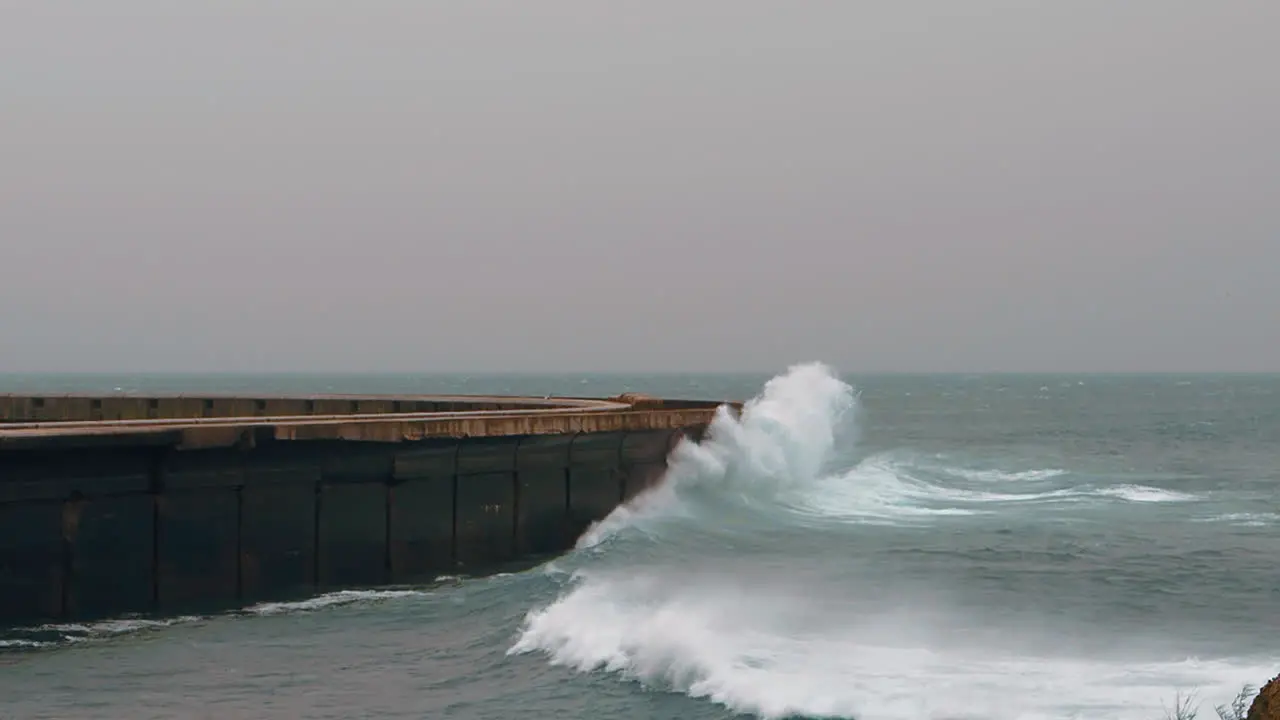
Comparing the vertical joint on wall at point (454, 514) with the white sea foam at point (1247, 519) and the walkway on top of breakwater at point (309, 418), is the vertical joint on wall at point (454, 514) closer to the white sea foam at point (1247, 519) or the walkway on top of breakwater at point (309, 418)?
the walkway on top of breakwater at point (309, 418)

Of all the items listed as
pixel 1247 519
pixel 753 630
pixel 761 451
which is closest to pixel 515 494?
pixel 753 630

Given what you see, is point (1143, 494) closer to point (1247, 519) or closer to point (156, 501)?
point (1247, 519)

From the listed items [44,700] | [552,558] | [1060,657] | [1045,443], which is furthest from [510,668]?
[1045,443]

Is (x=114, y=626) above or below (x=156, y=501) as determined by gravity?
below

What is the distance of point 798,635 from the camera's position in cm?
1541

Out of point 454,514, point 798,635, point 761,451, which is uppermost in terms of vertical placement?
point 761,451

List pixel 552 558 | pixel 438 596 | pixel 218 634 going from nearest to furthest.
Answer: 1. pixel 218 634
2. pixel 438 596
3. pixel 552 558

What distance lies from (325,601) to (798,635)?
22.0ft

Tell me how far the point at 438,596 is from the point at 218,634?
3.53 m

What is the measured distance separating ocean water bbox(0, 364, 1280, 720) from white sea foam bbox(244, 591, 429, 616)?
72mm

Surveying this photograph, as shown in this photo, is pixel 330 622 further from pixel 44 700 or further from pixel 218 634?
pixel 44 700

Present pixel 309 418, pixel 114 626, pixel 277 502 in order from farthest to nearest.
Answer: pixel 309 418, pixel 277 502, pixel 114 626

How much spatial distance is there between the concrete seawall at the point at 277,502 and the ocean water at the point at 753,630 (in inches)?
24.2

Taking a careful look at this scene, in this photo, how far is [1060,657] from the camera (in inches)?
566
